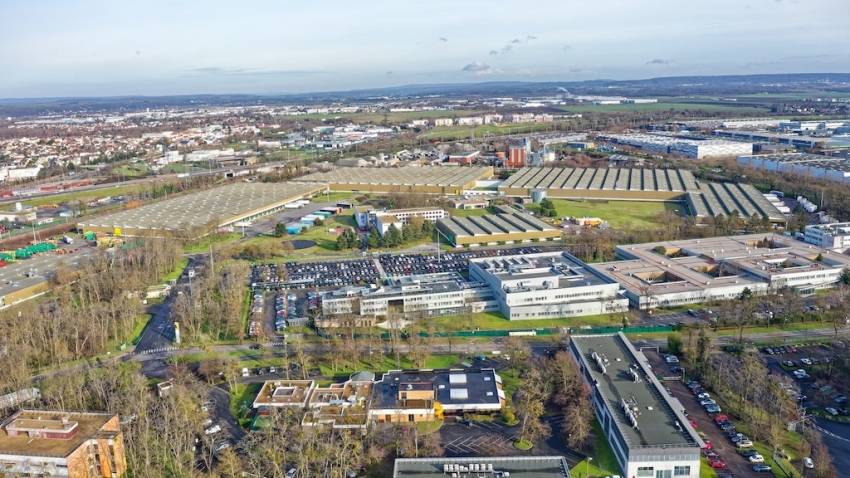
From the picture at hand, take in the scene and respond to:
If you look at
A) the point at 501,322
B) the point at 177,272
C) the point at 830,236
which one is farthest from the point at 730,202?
the point at 177,272

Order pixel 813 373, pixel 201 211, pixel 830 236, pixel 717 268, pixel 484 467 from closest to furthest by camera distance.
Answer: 1. pixel 484 467
2. pixel 813 373
3. pixel 717 268
4. pixel 830 236
5. pixel 201 211

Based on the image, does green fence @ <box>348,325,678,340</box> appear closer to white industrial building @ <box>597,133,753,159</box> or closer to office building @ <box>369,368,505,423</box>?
office building @ <box>369,368,505,423</box>

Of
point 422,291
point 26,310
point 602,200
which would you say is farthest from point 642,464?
point 602,200

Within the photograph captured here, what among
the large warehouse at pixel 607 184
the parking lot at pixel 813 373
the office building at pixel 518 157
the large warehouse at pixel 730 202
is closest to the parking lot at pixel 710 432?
the parking lot at pixel 813 373

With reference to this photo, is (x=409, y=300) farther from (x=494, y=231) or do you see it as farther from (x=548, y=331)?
(x=494, y=231)

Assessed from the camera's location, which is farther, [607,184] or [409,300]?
[607,184]

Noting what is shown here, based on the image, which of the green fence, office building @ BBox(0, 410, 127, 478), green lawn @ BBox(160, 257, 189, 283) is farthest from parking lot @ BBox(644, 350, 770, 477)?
green lawn @ BBox(160, 257, 189, 283)
